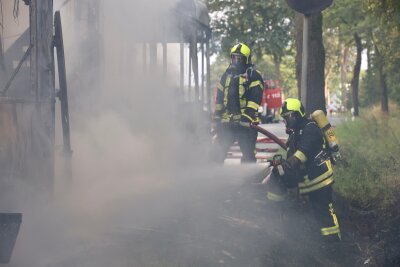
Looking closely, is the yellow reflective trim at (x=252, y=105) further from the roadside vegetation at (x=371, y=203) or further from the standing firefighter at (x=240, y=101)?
the roadside vegetation at (x=371, y=203)

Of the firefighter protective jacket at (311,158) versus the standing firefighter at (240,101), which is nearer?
the firefighter protective jacket at (311,158)

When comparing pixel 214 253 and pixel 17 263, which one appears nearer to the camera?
pixel 17 263

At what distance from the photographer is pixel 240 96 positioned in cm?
709

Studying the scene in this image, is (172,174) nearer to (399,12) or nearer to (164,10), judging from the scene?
(164,10)

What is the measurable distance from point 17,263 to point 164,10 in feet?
16.1

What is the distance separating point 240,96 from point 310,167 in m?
1.96

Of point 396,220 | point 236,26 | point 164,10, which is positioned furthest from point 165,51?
point 236,26

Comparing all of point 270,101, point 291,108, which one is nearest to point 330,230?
point 291,108

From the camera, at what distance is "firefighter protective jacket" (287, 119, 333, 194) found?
208 inches

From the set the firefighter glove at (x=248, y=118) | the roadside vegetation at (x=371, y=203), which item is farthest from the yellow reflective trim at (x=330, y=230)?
the firefighter glove at (x=248, y=118)

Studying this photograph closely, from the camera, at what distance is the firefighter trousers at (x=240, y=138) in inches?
285

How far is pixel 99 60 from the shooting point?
698 centimetres

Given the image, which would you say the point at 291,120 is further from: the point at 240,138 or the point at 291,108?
the point at 240,138

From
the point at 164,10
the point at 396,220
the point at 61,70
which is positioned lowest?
the point at 396,220
